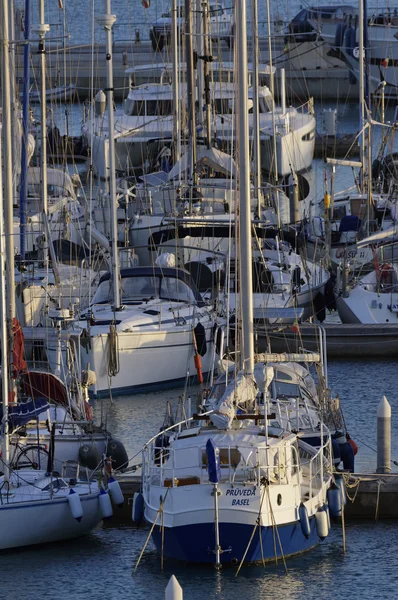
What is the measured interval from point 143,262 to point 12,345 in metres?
14.3

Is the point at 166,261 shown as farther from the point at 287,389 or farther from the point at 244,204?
the point at 244,204

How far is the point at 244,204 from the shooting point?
22672 millimetres

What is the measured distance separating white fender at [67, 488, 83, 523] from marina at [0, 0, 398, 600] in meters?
0.03

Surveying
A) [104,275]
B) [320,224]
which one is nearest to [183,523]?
[104,275]

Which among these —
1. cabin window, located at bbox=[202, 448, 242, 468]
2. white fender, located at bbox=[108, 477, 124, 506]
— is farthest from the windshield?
cabin window, located at bbox=[202, 448, 242, 468]

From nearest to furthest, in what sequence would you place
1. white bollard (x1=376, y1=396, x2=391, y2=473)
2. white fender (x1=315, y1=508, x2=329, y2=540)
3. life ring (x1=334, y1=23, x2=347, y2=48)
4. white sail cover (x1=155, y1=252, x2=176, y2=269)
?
1. white fender (x1=315, y1=508, x2=329, y2=540)
2. white bollard (x1=376, y1=396, x2=391, y2=473)
3. white sail cover (x1=155, y1=252, x2=176, y2=269)
4. life ring (x1=334, y1=23, x2=347, y2=48)

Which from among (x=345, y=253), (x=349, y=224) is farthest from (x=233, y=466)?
(x=349, y=224)

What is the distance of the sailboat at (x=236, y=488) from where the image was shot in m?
20.2

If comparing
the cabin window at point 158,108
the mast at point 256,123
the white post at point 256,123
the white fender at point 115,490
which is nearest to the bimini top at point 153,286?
the white post at point 256,123

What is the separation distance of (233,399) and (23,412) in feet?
9.43

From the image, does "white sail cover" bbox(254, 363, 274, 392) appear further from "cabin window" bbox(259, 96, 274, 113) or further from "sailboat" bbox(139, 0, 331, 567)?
"cabin window" bbox(259, 96, 274, 113)

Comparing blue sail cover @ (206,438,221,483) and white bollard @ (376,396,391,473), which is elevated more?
blue sail cover @ (206,438,221,483)

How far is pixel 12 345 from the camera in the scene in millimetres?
23891

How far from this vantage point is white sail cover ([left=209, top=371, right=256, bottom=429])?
2147 cm
